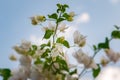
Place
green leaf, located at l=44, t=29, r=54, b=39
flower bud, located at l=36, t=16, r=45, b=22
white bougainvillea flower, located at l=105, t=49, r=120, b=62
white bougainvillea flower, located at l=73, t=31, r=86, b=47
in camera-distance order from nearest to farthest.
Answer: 1. white bougainvillea flower, located at l=105, t=49, r=120, b=62
2. white bougainvillea flower, located at l=73, t=31, r=86, b=47
3. green leaf, located at l=44, t=29, r=54, b=39
4. flower bud, located at l=36, t=16, r=45, b=22

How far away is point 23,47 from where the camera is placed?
6.91 ft

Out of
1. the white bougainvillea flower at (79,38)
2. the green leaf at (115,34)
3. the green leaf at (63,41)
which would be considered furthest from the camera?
the green leaf at (63,41)

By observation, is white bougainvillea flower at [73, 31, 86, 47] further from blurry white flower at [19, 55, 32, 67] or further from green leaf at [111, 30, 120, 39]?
blurry white flower at [19, 55, 32, 67]

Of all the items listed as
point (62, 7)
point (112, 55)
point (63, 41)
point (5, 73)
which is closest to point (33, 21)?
point (62, 7)

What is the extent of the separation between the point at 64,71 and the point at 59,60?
0.08 m

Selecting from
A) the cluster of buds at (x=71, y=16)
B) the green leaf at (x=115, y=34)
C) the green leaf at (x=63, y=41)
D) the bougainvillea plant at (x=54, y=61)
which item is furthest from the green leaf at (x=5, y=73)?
the cluster of buds at (x=71, y=16)

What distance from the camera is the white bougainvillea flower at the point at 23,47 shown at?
207 cm

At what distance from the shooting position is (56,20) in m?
2.84

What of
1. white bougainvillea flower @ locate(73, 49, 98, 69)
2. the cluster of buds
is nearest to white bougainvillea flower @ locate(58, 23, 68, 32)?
the cluster of buds

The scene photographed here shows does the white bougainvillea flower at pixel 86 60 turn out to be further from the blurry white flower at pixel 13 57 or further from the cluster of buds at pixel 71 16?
the cluster of buds at pixel 71 16

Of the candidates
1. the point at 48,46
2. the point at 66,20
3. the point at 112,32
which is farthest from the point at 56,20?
the point at 112,32

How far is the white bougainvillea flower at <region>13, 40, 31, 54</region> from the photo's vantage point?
2074mm

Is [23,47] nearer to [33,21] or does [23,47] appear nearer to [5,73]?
[5,73]

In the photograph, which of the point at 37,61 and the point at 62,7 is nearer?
the point at 37,61
